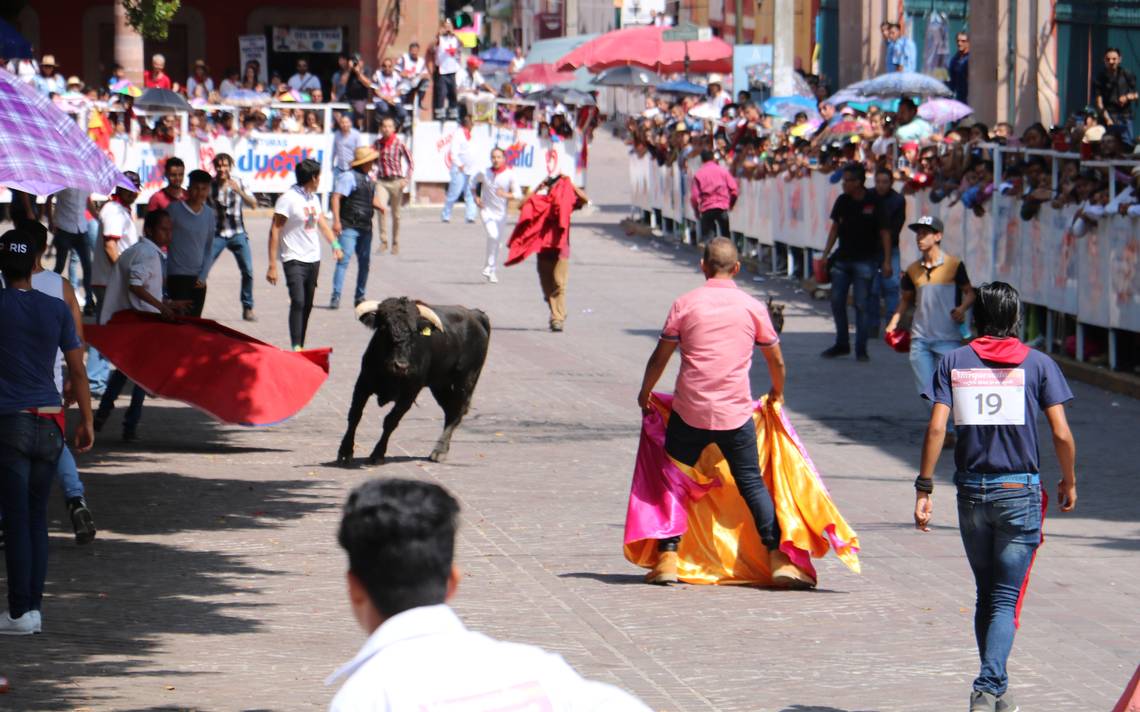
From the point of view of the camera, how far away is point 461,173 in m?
34.1

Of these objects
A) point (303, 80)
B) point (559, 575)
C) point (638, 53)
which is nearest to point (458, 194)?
point (303, 80)

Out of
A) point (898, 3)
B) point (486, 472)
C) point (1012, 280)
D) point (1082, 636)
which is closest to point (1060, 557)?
point (1082, 636)

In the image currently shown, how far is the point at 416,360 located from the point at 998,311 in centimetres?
571

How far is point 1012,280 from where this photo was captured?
59.8 ft

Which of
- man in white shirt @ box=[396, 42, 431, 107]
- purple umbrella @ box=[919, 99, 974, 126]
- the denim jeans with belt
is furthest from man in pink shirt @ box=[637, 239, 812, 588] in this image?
man in white shirt @ box=[396, 42, 431, 107]

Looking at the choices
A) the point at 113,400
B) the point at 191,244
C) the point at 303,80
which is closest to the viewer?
the point at 113,400

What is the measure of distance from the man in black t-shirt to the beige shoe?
8680 millimetres

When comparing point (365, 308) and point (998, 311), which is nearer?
point (998, 311)

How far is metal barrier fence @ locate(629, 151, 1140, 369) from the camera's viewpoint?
16.0m

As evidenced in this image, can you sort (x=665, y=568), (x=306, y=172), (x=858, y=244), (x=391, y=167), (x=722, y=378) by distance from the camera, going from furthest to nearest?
(x=391, y=167) → (x=858, y=244) → (x=306, y=172) → (x=665, y=568) → (x=722, y=378)

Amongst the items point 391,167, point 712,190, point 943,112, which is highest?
point 943,112

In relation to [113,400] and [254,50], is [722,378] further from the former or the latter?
[254,50]

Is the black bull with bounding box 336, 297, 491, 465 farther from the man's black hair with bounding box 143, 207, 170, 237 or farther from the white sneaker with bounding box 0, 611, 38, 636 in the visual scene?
the white sneaker with bounding box 0, 611, 38, 636

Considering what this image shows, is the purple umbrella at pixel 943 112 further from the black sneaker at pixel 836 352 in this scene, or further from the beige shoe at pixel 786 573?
the beige shoe at pixel 786 573
